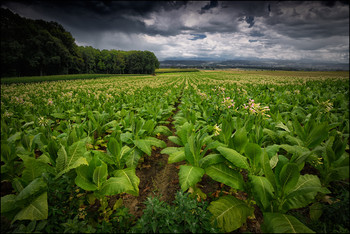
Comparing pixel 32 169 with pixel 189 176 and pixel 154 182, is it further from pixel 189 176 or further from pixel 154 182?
pixel 189 176

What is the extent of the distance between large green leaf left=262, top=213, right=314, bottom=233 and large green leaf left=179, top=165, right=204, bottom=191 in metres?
0.82

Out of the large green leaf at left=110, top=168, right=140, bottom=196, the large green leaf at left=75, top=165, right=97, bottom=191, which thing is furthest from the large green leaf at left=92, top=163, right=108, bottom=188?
the large green leaf at left=110, top=168, right=140, bottom=196

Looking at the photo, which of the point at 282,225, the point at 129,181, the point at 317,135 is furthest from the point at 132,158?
the point at 317,135

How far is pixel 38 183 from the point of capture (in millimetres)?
1568

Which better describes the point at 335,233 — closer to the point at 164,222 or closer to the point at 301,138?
the point at 301,138

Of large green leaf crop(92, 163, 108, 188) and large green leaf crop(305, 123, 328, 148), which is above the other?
large green leaf crop(305, 123, 328, 148)

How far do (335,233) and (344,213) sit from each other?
11.2 inches

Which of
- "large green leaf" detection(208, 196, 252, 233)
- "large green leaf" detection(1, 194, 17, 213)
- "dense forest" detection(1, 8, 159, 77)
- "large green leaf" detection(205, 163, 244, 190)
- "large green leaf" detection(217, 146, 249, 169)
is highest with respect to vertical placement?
"dense forest" detection(1, 8, 159, 77)

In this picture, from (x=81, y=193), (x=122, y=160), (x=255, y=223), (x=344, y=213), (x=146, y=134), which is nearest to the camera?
(x=344, y=213)

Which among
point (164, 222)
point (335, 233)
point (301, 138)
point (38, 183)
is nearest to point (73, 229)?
point (38, 183)

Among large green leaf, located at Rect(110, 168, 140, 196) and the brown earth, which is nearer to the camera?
large green leaf, located at Rect(110, 168, 140, 196)

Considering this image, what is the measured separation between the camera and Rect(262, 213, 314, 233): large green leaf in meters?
1.40

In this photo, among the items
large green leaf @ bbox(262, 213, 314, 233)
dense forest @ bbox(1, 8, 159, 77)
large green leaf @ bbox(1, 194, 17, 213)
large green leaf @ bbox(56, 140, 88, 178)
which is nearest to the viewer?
large green leaf @ bbox(262, 213, 314, 233)

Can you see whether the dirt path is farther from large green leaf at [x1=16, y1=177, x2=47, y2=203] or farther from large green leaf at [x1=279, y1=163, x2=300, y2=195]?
large green leaf at [x1=279, y1=163, x2=300, y2=195]
